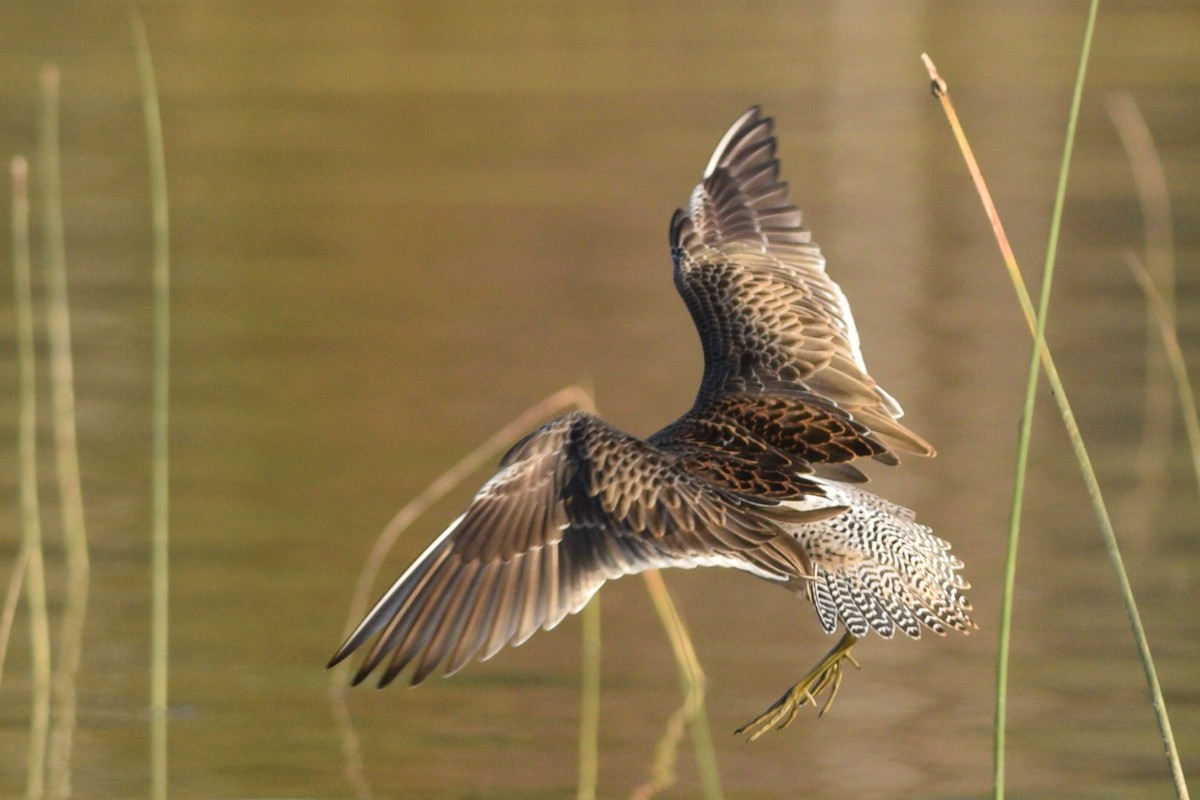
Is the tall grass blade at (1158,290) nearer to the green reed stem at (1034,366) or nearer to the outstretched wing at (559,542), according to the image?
the outstretched wing at (559,542)

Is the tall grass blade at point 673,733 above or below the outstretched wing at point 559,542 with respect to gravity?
below

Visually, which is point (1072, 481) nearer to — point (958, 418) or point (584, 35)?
point (958, 418)

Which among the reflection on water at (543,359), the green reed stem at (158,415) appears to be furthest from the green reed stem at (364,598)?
the green reed stem at (158,415)

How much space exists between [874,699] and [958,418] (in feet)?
13.9

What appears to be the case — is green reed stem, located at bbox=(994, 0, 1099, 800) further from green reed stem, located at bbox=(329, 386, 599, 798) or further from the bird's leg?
green reed stem, located at bbox=(329, 386, 599, 798)

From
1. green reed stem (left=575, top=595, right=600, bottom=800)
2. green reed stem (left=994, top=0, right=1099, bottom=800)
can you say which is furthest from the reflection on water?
green reed stem (left=994, top=0, right=1099, bottom=800)

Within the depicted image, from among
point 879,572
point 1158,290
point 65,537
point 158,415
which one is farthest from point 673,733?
point 1158,290

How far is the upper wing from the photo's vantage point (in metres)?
6.41

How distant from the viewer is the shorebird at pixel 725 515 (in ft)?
17.0

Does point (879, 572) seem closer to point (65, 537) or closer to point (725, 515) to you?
point (725, 515)

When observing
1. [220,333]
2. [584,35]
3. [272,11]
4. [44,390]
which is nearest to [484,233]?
[220,333]

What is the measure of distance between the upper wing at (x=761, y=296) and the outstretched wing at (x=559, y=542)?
83 cm

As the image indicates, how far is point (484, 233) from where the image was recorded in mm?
18062

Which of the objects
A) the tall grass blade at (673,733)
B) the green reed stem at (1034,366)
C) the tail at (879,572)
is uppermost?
the green reed stem at (1034,366)
